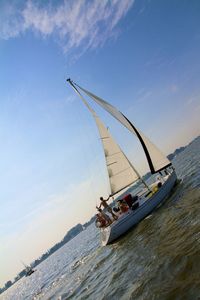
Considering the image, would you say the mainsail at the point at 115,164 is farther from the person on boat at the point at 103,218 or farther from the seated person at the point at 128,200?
the person on boat at the point at 103,218

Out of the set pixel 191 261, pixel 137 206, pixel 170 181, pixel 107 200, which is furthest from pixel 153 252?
pixel 170 181

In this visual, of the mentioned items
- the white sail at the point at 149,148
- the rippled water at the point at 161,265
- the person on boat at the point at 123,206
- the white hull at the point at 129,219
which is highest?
the white sail at the point at 149,148

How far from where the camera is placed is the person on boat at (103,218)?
2614 cm

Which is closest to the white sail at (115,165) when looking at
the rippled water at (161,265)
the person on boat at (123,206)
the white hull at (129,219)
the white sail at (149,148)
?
the person on boat at (123,206)

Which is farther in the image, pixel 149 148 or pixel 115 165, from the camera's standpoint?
pixel 149 148

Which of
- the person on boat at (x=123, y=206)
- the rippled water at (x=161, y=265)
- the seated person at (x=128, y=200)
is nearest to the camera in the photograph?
the rippled water at (x=161, y=265)

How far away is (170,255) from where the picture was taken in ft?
43.7

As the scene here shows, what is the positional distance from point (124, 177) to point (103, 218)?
13.2 ft

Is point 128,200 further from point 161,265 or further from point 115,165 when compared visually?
point 161,265

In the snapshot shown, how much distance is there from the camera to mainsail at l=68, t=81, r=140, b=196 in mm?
26750

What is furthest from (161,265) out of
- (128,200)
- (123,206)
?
(128,200)

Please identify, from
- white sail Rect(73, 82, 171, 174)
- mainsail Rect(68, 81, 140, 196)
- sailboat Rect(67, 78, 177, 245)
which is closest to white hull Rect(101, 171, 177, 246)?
sailboat Rect(67, 78, 177, 245)

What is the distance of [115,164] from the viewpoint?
27.1 m

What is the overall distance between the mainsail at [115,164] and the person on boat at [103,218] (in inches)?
73.0
